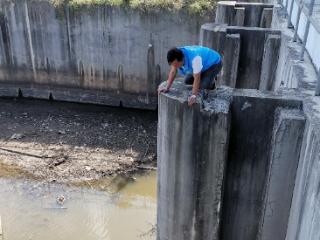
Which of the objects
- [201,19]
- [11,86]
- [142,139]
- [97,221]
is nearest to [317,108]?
[97,221]

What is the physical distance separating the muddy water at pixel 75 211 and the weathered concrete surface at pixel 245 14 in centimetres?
A: 471

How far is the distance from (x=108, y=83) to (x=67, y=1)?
324 cm

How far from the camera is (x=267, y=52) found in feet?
25.0

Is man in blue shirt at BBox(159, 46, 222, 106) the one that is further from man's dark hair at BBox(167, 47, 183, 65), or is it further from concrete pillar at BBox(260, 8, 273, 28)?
concrete pillar at BBox(260, 8, 273, 28)

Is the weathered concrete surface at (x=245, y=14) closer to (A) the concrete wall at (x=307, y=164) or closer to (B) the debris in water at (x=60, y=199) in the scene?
(A) the concrete wall at (x=307, y=164)

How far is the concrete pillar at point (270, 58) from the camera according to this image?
744cm

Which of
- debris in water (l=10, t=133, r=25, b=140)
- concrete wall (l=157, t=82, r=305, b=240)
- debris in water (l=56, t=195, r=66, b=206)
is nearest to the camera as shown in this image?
concrete wall (l=157, t=82, r=305, b=240)

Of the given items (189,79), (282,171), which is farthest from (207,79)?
(282,171)

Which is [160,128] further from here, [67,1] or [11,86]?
[11,86]

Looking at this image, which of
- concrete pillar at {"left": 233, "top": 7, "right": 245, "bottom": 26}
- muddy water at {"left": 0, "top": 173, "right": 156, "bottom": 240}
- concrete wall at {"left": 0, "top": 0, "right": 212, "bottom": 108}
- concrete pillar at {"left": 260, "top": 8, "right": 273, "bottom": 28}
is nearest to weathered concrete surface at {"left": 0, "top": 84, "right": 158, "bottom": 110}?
concrete wall at {"left": 0, "top": 0, "right": 212, "bottom": 108}

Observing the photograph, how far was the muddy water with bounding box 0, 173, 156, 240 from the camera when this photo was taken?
32.6 ft

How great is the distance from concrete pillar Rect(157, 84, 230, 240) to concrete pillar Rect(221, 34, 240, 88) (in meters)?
2.86

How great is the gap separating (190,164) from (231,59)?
135 inches

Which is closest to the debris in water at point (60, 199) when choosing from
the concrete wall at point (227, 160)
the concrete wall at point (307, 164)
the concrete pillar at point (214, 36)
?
the concrete pillar at point (214, 36)
